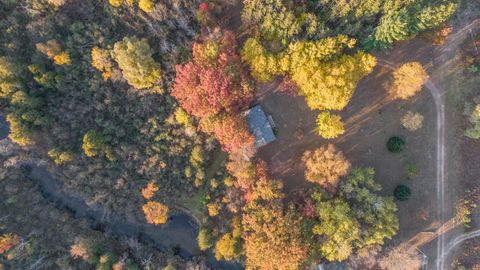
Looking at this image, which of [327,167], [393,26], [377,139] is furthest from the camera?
[377,139]

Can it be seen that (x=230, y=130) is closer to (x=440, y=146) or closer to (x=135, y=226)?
(x=135, y=226)

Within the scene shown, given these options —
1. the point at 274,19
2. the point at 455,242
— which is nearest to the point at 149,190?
the point at 274,19

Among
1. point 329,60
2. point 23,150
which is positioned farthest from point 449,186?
point 23,150

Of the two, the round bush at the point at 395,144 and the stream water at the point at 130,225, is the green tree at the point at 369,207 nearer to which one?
the round bush at the point at 395,144

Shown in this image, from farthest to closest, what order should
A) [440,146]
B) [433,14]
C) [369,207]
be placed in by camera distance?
1. [440,146]
2. [369,207]
3. [433,14]

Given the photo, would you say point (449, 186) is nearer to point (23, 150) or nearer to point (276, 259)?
point (276, 259)

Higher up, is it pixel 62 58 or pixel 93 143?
pixel 62 58

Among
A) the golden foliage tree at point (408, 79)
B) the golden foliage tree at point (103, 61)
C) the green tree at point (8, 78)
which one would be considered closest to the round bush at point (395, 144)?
the golden foliage tree at point (408, 79)

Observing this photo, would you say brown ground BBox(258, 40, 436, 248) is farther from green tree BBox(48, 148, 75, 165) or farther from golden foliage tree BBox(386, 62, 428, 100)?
green tree BBox(48, 148, 75, 165)

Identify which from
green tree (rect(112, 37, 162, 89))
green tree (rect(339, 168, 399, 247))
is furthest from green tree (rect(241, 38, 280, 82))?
green tree (rect(339, 168, 399, 247))
